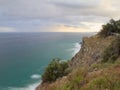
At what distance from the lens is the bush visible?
33688mm

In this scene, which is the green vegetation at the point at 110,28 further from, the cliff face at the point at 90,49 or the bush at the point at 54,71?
the bush at the point at 54,71

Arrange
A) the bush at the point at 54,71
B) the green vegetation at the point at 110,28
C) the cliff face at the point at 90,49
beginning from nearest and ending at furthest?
the bush at the point at 54,71, the cliff face at the point at 90,49, the green vegetation at the point at 110,28

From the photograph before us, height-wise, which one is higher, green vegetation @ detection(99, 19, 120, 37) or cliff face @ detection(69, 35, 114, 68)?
green vegetation @ detection(99, 19, 120, 37)

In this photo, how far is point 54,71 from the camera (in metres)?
34.3

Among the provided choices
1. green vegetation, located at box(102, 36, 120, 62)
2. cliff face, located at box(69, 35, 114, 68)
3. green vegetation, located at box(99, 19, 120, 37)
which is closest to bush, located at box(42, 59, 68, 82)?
cliff face, located at box(69, 35, 114, 68)

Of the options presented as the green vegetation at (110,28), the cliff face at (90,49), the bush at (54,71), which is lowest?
the bush at (54,71)

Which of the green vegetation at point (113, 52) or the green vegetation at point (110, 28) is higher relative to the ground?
the green vegetation at point (110, 28)

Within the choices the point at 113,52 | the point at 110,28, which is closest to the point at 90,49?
the point at 110,28

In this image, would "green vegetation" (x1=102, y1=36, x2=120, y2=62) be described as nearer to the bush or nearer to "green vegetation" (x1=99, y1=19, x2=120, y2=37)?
the bush

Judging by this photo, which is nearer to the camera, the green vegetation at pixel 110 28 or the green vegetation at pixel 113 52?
the green vegetation at pixel 113 52

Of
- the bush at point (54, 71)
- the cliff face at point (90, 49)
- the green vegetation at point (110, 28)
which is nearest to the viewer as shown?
the bush at point (54, 71)

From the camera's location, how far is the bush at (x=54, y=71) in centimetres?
3369

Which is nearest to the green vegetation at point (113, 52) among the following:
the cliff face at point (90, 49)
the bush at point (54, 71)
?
the bush at point (54, 71)

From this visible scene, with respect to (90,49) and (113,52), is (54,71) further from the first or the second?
(90,49)
